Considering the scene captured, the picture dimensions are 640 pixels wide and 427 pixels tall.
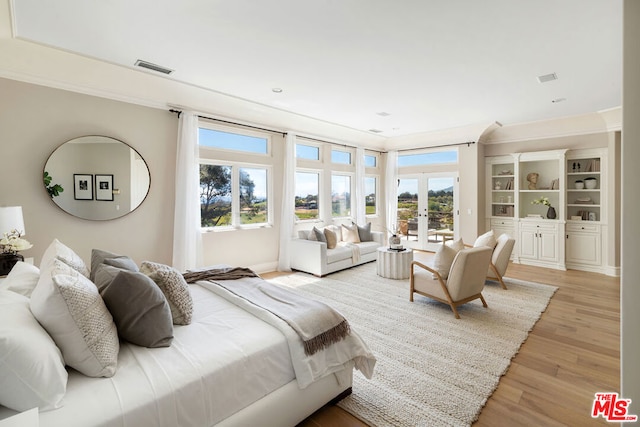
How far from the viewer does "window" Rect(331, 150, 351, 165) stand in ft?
23.5

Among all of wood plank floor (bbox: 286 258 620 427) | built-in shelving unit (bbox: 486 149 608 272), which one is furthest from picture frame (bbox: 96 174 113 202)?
built-in shelving unit (bbox: 486 149 608 272)

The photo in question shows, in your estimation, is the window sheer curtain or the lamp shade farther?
the window sheer curtain

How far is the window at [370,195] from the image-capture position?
8141 millimetres

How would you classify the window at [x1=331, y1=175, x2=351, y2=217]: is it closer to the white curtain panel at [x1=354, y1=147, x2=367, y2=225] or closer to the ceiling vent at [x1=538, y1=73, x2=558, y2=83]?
the white curtain panel at [x1=354, y1=147, x2=367, y2=225]

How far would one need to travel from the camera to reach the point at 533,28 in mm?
2709

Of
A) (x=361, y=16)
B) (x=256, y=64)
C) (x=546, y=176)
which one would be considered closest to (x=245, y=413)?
(x=361, y=16)

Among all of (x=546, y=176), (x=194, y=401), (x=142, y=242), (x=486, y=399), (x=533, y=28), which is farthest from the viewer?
(x=546, y=176)

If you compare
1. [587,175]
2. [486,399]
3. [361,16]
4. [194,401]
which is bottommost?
[486,399]

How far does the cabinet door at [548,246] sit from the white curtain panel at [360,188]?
3.65 m

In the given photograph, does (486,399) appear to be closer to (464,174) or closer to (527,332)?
(527,332)

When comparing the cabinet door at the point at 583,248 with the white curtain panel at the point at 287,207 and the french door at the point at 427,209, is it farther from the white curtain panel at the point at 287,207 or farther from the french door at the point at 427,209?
the white curtain panel at the point at 287,207

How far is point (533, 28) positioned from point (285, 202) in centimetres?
427

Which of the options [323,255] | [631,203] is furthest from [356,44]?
[323,255]

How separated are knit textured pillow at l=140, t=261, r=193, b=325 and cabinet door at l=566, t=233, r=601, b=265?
6856 millimetres
